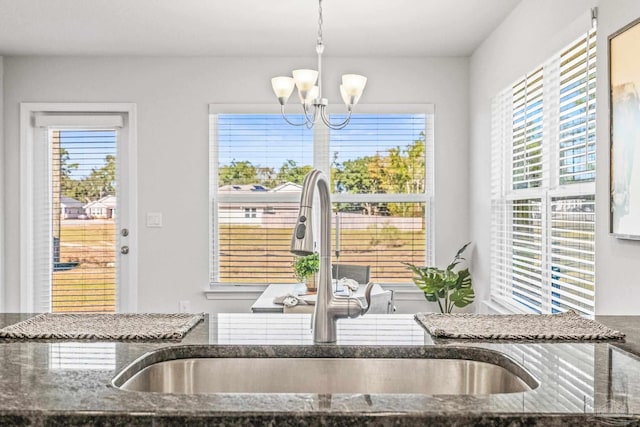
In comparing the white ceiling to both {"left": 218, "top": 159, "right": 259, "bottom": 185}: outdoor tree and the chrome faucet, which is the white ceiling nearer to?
{"left": 218, "top": 159, "right": 259, "bottom": 185}: outdoor tree

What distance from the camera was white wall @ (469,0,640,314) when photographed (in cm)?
239

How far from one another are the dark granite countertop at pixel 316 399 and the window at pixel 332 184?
3.76 metres

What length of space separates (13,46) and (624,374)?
4834mm

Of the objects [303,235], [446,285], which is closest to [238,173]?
[446,285]

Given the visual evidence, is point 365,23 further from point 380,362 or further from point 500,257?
point 380,362

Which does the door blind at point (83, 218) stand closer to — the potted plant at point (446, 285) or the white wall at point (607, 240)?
the potted plant at point (446, 285)

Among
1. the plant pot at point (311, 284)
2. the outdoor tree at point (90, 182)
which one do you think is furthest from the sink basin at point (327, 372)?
the outdoor tree at point (90, 182)

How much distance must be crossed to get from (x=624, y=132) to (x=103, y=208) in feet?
13.2

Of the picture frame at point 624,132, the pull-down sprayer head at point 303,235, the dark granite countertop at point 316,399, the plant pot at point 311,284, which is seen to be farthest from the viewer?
the plant pot at point 311,284

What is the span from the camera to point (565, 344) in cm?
131

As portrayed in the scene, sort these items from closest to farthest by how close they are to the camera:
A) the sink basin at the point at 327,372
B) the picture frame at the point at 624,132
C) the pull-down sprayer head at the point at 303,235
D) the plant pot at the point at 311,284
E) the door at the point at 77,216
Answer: the pull-down sprayer head at the point at 303,235, the sink basin at the point at 327,372, the picture frame at the point at 624,132, the plant pot at the point at 311,284, the door at the point at 77,216

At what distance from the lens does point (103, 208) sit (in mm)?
5125

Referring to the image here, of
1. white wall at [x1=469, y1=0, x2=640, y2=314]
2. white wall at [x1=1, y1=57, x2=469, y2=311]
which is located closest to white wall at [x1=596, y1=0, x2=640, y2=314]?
white wall at [x1=469, y1=0, x2=640, y2=314]

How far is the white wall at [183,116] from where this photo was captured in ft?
16.4
